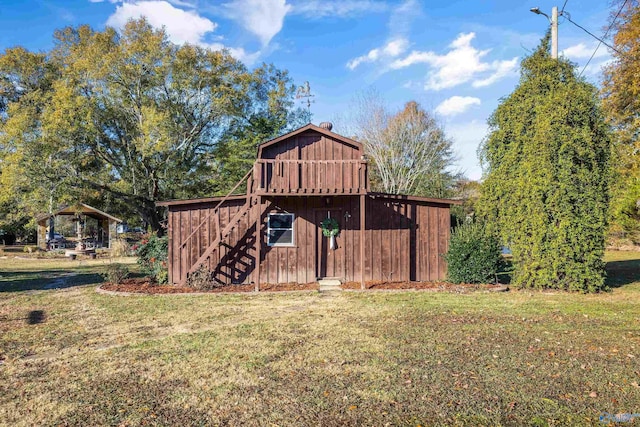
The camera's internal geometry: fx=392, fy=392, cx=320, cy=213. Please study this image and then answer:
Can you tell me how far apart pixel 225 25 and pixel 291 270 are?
14259mm

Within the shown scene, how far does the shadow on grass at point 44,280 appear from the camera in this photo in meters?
12.3

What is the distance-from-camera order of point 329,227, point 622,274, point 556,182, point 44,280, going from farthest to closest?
point 44,280
point 622,274
point 329,227
point 556,182

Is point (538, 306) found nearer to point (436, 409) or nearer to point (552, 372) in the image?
point (552, 372)

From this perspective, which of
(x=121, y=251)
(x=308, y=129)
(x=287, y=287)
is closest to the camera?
(x=287, y=287)

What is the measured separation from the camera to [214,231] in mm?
12289

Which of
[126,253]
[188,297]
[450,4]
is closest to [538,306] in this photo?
[188,297]

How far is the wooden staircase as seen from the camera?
11758mm

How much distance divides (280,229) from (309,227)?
3.07 feet

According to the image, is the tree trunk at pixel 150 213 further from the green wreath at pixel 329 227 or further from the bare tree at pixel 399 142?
the green wreath at pixel 329 227

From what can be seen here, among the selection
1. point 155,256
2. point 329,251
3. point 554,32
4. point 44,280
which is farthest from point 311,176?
point 44,280

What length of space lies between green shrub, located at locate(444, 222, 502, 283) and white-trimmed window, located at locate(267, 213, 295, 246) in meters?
5.13

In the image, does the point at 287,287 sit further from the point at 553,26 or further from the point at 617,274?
the point at 617,274

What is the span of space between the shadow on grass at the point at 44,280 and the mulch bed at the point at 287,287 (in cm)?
216

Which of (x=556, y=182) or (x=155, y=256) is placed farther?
(x=155, y=256)
